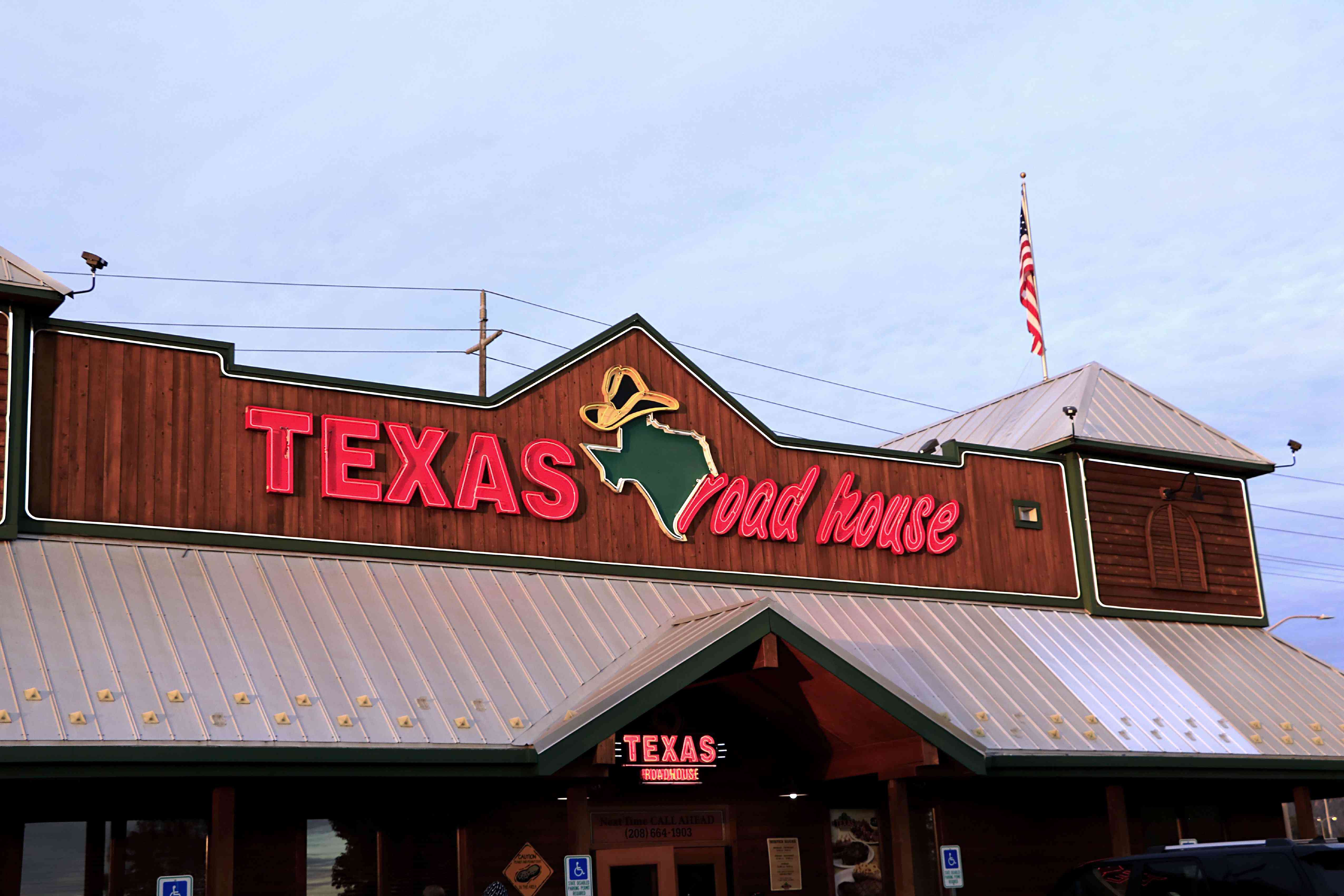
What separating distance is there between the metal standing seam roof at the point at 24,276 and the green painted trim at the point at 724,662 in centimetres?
749

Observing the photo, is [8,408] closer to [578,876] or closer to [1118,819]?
[578,876]

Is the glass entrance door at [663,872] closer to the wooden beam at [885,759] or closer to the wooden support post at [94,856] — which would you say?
the wooden beam at [885,759]

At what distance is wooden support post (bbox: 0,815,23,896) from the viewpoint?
14.2 meters

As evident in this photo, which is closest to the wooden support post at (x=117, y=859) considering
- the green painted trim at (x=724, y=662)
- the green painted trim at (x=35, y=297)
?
the green painted trim at (x=724, y=662)

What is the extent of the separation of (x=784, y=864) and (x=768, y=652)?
4.80 metres

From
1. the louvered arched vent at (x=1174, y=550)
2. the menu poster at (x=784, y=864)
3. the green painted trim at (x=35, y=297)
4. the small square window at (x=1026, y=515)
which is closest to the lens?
the green painted trim at (x=35, y=297)

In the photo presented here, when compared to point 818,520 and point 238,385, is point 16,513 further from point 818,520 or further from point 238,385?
point 818,520

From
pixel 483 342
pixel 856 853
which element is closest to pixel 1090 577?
pixel 856 853

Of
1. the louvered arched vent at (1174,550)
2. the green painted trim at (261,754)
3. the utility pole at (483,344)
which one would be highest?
the utility pole at (483,344)

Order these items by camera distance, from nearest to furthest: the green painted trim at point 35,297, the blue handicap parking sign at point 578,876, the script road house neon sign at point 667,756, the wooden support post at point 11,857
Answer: the wooden support post at point 11,857 < the blue handicap parking sign at point 578,876 < the green painted trim at point 35,297 < the script road house neon sign at point 667,756

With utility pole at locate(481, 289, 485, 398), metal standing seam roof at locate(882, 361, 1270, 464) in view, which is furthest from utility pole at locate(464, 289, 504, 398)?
metal standing seam roof at locate(882, 361, 1270, 464)

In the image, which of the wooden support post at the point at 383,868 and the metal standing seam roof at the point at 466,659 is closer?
the metal standing seam roof at the point at 466,659

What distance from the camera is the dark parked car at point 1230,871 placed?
1271cm

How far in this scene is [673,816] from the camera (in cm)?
1808
